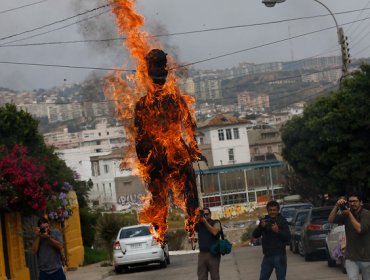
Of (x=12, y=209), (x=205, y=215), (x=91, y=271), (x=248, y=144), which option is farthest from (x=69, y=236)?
(x=248, y=144)

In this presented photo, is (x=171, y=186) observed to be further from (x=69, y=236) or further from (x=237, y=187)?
(x=237, y=187)

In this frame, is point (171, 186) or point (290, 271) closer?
point (171, 186)

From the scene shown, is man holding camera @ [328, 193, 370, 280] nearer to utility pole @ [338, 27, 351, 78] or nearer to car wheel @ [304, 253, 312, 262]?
car wheel @ [304, 253, 312, 262]

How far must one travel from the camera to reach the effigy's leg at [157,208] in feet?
39.4

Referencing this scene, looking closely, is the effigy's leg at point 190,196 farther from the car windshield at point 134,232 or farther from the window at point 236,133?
the window at point 236,133

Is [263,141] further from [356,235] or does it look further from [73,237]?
[356,235]

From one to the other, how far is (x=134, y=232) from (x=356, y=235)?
1667cm

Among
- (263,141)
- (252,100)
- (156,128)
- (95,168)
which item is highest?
(252,100)

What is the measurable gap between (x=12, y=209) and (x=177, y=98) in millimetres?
11245

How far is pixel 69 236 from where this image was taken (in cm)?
3309

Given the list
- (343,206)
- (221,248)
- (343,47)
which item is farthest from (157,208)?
(343,47)

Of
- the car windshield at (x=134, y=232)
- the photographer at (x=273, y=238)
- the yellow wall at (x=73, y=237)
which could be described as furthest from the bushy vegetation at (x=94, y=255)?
the photographer at (x=273, y=238)

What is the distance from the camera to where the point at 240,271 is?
24375 mm

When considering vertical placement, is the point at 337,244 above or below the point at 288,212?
above
